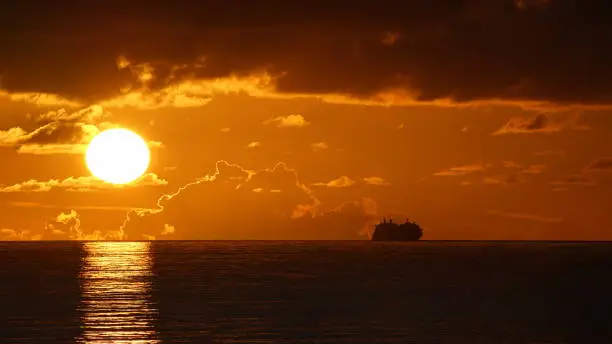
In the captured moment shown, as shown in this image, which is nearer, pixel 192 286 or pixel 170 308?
pixel 170 308

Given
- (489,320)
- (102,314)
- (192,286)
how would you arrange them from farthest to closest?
1. (192,286)
2. (102,314)
3. (489,320)

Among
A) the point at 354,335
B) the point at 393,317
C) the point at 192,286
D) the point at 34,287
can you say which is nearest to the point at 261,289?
the point at 192,286

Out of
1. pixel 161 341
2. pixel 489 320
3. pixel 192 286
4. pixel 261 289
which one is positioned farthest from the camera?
pixel 192 286

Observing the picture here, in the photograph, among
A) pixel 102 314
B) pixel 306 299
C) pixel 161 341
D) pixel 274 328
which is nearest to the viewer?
pixel 161 341

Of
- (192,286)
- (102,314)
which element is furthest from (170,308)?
(192,286)

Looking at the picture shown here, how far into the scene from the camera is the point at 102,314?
10894 centimetres

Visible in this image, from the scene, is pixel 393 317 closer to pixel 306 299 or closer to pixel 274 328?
pixel 274 328

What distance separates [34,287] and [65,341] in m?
79.2

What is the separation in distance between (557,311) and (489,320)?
17252 millimetres

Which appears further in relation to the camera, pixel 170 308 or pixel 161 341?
pixel 170 308

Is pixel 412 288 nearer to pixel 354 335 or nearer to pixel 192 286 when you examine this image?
pixel 192 286

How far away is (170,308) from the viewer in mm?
115688

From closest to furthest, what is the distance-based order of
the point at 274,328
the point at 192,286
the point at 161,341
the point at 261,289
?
the point at 161,341
the point at 274,328
the point at 261,289
the point at 192,286

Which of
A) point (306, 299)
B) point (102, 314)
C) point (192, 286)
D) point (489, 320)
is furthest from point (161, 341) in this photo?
point (192, 286)
